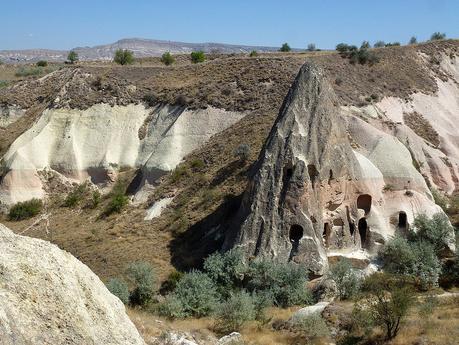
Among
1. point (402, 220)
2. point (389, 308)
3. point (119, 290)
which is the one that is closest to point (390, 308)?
point (389, 308)

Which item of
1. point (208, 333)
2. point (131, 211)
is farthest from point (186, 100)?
point (208, 333)

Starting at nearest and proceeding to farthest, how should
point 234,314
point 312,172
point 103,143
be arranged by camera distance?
point 234,314
point 312,172
point 103,143

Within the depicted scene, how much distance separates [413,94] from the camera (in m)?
44.6

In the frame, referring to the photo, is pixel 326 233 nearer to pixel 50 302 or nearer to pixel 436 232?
pixel 436 232

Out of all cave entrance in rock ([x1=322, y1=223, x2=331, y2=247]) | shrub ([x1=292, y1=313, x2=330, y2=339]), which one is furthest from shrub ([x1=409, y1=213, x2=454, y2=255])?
shrub ([x1=292, y1=313, x2=330, y2=339])

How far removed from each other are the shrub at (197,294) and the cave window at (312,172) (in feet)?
18.6

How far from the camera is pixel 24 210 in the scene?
1304 inches

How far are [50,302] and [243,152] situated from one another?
74.1ft

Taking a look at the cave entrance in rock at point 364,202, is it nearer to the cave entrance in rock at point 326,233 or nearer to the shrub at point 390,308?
the cave entrance in rock at point 326,233

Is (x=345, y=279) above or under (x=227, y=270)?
above

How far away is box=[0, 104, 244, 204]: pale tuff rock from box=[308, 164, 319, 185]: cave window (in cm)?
1233

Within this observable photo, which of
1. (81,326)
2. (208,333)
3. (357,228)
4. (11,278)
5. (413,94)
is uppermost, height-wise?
(413,94)

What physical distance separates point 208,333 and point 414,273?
913 cm

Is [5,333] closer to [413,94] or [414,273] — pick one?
[414,273]
